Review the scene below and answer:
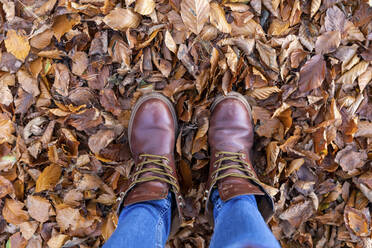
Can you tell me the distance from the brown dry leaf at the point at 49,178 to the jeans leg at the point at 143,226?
0.35m

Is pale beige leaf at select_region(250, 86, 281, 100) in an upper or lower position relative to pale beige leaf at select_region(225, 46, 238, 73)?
lower

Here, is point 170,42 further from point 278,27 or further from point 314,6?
point 314,6

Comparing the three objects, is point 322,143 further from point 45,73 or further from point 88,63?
point 45,73

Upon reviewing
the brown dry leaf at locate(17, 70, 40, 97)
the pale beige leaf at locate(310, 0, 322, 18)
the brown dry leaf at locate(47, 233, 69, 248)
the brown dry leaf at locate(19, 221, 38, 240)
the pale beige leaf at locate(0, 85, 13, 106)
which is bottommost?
the brown dry leaf at locate(47, 233, 69, 248)

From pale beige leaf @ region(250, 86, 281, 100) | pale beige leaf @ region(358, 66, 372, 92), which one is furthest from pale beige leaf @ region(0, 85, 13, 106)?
pale beige leaf @ region(358, 66, 372, 92)

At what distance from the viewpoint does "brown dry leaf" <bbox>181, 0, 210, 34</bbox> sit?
905 mm

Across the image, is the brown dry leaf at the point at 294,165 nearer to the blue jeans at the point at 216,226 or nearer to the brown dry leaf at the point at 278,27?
the blue jeans at the point at 216,226

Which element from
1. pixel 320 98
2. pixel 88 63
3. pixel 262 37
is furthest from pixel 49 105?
pixel 320 98

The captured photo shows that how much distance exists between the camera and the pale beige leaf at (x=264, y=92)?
97cm

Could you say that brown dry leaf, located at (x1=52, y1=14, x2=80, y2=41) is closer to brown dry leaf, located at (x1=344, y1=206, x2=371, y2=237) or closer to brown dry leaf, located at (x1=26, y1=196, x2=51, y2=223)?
brown dry leaf, located at (x1=26, y1=196, x2=51, y2=223)

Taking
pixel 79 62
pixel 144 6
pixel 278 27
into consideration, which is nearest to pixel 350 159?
pixel 278 27

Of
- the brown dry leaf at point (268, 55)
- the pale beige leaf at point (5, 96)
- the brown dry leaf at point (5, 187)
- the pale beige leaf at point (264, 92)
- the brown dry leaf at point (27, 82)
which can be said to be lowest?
the brown dry leaf at point (5, 187)

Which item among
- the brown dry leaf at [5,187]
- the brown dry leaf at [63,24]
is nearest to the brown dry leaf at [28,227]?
the brown dry leaf at [5,187]

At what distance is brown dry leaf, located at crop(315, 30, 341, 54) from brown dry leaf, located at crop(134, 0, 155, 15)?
1.97 ft
